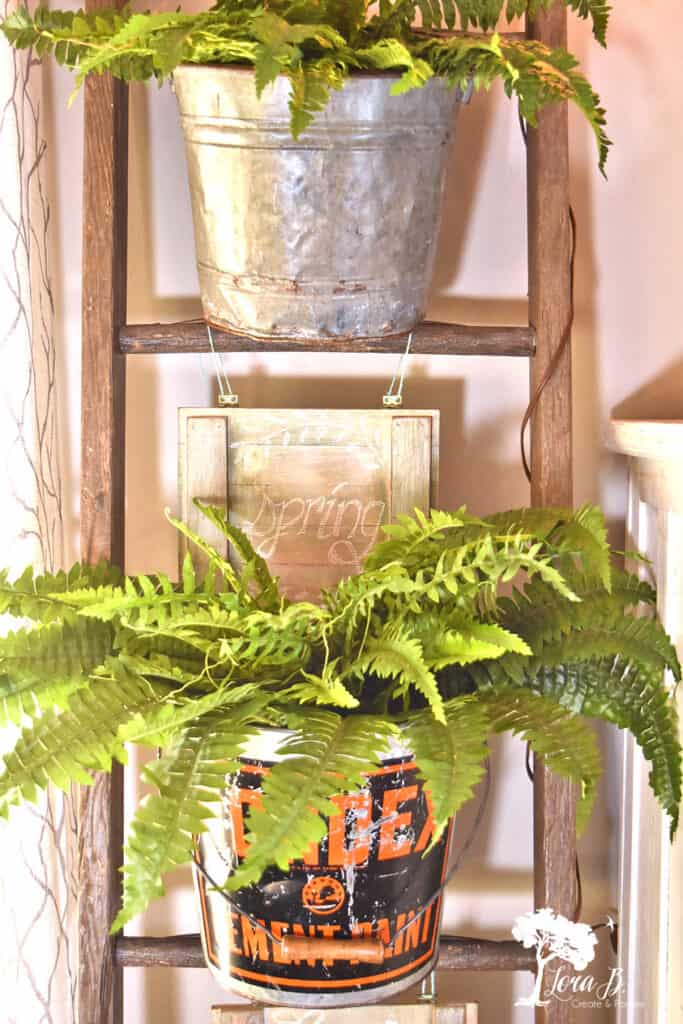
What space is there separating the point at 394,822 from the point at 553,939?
1.27ft

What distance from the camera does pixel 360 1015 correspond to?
116cm

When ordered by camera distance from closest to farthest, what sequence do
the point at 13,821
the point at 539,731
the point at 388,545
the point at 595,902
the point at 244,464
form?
the point at 539,731 → the point at 388,545 → the point at 13,821 → the point at 244,464 → the point at 595,902

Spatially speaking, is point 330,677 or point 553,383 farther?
point 553,383

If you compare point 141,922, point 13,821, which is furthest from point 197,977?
point 13,821

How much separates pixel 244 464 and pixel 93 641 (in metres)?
0.33

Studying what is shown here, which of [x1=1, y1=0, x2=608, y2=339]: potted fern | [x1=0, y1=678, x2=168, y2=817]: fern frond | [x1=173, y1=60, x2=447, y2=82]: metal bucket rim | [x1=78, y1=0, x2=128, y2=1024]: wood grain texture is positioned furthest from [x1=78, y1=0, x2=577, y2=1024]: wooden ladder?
[x1=0, y1=678, x2=168, y2=817]: fern frond

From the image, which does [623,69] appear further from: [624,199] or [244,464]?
[244,464]

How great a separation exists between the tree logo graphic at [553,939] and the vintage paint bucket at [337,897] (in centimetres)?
27

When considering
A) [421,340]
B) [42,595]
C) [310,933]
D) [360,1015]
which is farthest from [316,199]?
[360,1015]

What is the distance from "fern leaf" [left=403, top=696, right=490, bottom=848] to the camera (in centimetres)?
73

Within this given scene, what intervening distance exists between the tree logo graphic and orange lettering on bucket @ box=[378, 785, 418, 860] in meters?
0.34

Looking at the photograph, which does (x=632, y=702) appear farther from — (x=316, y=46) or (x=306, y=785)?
(x=316, y=46)

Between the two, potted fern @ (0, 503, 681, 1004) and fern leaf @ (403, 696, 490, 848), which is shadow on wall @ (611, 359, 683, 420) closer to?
potted fern @ (0, 503, 681, 1004)

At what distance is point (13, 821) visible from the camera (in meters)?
1.04
